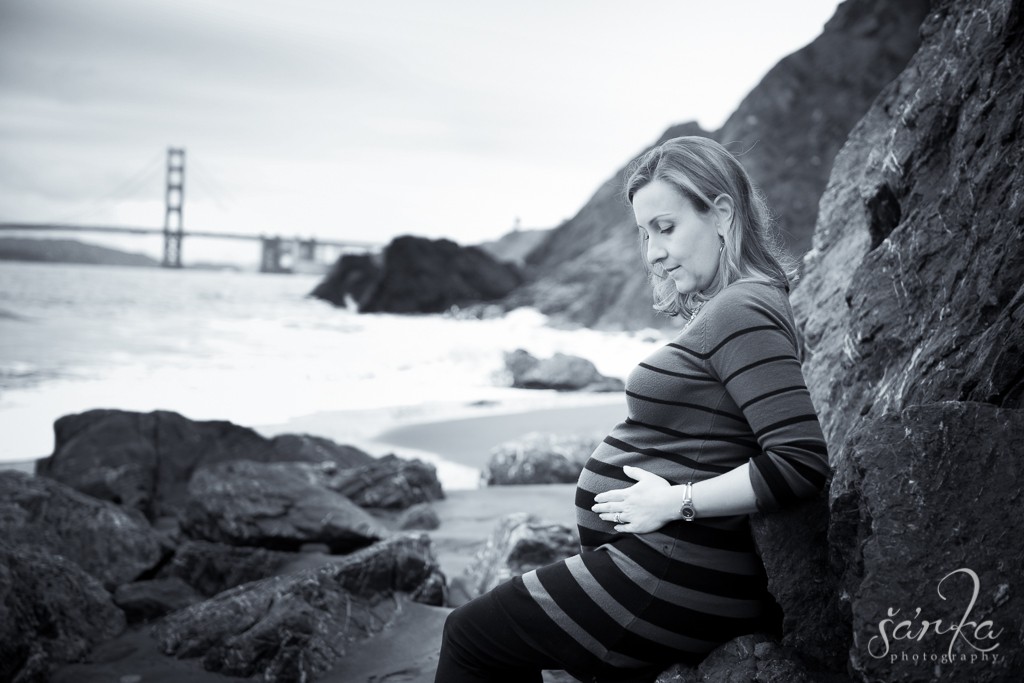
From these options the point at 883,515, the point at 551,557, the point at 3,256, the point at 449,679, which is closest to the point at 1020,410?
the point at 883,515

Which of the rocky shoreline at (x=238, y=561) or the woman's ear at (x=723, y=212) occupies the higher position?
the woman's ear at (x=723, y=212)

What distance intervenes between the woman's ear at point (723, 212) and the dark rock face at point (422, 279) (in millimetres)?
29809

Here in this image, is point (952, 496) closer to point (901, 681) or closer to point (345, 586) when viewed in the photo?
point (901, 681)

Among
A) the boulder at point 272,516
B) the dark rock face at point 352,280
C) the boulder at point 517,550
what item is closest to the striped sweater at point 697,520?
the boulder at point 517,550

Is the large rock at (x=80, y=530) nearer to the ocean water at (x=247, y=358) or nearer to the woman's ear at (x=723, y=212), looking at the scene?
the woman's ear at (x=723, y=212)

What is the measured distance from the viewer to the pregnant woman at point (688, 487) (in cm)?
167

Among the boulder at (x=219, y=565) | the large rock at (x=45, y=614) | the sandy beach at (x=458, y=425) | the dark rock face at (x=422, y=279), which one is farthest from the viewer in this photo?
the dark rock face at (x=422, y=279)

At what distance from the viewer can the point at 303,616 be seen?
9.87 feet

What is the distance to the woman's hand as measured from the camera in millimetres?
1729

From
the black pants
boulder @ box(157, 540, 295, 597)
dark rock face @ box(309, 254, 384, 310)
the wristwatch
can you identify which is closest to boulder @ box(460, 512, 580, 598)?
boulder @ box(157, 540, 295, 597)

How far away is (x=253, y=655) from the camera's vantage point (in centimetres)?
290

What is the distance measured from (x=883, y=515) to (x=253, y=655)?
2117mm

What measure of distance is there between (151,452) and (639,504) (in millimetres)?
4728

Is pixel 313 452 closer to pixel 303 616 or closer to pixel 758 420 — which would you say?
A: pixel 303 616
